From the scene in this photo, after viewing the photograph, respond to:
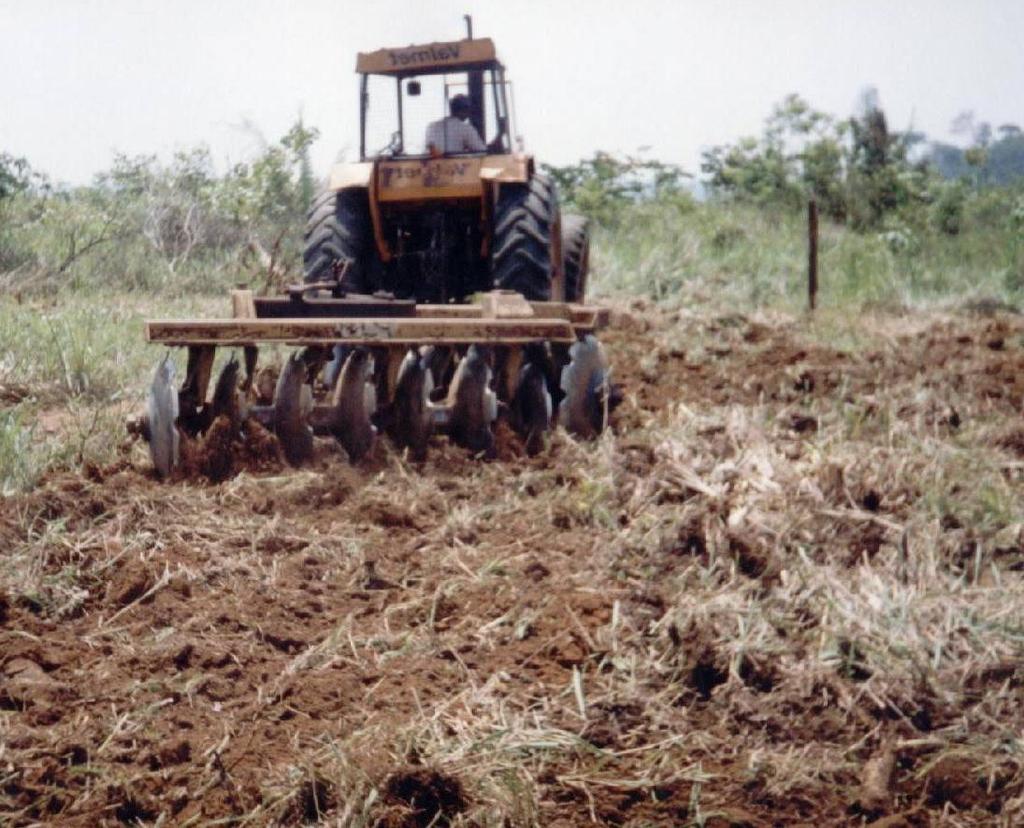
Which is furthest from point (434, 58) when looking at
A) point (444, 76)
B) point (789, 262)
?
point (789, 262)

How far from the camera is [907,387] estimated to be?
6191mm

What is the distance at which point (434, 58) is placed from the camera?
694 centimetres

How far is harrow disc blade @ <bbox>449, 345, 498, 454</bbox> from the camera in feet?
16.6

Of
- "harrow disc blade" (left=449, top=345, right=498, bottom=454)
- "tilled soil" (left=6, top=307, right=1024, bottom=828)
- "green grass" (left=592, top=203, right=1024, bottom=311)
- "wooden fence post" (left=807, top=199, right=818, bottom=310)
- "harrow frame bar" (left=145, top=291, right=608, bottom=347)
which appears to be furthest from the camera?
"green grass" (left=592, top=203, right=1024, bottom=311)

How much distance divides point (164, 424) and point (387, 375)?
948 mm

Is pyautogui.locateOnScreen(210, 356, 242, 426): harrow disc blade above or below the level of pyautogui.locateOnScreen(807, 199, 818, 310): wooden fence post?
below

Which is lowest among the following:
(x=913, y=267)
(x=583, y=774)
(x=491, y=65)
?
(x=583, y=774)

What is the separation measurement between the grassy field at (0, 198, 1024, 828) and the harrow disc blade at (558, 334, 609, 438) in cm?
16

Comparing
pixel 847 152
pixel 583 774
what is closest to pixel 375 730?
pixel 583 774

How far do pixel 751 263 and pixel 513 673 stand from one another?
385 inches

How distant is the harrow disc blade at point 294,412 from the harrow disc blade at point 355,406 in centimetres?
12

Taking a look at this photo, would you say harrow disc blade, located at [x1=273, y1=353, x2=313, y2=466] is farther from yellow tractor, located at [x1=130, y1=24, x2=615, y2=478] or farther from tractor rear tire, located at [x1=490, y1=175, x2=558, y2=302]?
tractor rear tire, located at [x1=490, y1=175, x2=558, y2=302]

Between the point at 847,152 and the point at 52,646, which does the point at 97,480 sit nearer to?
the point at 52,646

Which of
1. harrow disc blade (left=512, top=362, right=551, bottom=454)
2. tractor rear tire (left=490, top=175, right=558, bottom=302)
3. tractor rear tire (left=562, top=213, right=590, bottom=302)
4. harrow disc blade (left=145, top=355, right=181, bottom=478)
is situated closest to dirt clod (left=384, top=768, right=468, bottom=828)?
harrow disc blade (left=145, top=355, right=181, bottom=478)
